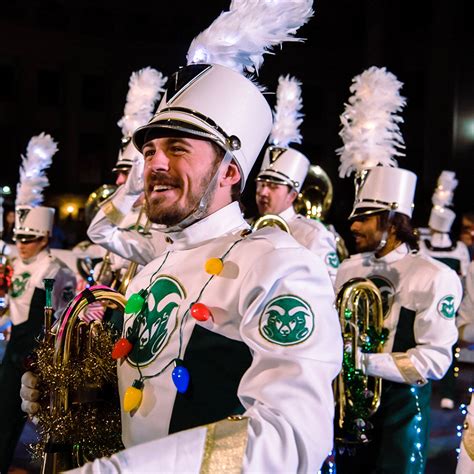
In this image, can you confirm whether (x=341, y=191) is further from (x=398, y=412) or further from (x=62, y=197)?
(x=398, y=412)

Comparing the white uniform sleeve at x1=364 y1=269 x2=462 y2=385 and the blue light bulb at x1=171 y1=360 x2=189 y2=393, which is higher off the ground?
the white uniform sleeve at x1=364 y1=269 x2=462 y2=385

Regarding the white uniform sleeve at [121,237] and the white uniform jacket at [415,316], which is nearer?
the white uniform jacket at [415,316]

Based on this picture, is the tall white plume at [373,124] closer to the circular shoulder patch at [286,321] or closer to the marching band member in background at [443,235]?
the circular shoulder patch at [286,321]

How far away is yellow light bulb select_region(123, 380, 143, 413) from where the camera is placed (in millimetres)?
2143

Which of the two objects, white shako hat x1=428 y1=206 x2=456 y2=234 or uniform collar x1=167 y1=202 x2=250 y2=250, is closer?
uniform collar x1=167 y1=202 x2=250 y2=250

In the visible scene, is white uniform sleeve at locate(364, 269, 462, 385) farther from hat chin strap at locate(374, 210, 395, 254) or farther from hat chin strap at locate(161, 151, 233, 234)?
hat chin strap at locate(161, 151, 233, 234)

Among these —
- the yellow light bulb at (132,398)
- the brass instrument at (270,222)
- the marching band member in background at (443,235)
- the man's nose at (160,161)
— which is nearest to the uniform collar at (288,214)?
the brass instrument at (270,222)

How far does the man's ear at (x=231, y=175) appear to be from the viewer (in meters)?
2.38

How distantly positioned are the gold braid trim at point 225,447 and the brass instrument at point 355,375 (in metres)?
2.63

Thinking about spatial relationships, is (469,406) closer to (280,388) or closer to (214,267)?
(214,267)

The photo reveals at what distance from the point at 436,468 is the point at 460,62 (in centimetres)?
1979

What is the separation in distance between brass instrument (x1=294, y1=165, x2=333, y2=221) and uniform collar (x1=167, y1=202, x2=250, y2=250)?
642cm

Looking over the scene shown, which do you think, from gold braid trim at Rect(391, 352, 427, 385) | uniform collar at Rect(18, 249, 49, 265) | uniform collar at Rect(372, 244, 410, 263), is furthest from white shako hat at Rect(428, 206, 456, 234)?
gold braid trim at Rect(391, 352, 427, 385)

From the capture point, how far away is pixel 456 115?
917 inches
